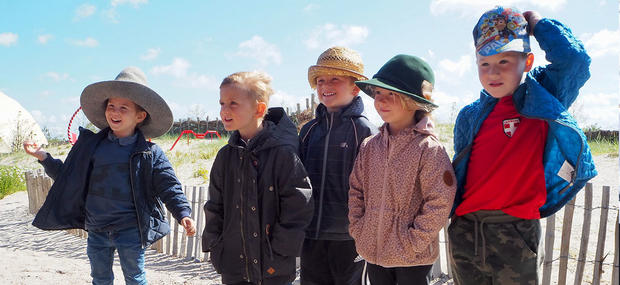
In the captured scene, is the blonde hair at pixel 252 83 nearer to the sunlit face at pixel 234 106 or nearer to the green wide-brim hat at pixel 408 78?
the sunlit face at pixel 234 106

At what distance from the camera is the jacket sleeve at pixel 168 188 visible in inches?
113

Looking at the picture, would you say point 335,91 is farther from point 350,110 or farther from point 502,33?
point 502,33

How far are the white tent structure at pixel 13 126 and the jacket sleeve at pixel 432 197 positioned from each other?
22.9 m

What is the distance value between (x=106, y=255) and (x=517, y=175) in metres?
2.64

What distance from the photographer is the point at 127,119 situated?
3.01m

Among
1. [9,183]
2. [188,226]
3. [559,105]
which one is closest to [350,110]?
[559,105]

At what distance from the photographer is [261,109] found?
2.52m

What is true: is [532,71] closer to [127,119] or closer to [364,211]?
[364,211]

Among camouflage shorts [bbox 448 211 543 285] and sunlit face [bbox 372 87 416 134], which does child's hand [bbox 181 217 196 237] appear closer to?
sunlit face [bbox 372 87 416 134]

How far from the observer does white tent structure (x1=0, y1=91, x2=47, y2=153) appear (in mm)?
22042

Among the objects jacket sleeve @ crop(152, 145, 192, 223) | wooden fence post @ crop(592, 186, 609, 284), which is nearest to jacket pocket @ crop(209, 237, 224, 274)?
jacket sleeve @ crop(152, 145, 192, 223)

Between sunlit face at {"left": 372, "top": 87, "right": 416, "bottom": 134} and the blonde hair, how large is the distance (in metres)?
0.69

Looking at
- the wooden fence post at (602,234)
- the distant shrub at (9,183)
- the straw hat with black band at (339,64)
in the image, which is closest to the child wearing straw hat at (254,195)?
the straw hat with black band at (339,64)

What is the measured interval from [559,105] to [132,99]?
2702mm
